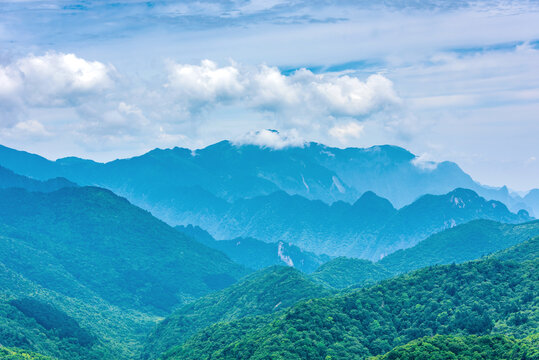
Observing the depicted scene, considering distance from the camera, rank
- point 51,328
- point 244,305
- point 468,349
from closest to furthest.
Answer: point 468,349
point 51,328
point 244,305

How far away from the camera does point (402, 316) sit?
364 feet

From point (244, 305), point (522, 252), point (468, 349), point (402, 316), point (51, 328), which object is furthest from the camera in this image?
point (244, 305)

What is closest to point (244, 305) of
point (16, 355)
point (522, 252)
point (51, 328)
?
point (51, 328)

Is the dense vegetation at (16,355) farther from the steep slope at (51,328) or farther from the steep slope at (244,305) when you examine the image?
the steep slope at (244,305)

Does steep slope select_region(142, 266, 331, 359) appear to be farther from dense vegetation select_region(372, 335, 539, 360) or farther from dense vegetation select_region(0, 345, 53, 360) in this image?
dense vegetation select_region(372, 335, 539, 360)

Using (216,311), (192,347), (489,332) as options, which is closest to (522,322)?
(489,332)

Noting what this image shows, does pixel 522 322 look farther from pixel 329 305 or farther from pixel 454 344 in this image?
pixel 329 305

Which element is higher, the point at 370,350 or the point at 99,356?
the point at 370,350

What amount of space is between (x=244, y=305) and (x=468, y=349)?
10718 centimetres

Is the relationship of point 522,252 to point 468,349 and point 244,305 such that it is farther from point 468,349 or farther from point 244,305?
point 468,349

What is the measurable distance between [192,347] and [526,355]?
75362 mm

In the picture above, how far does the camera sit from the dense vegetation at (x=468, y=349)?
77688 millimetres

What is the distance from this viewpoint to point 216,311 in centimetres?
18900

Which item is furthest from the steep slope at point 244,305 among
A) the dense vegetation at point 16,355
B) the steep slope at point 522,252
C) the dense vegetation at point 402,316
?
the steep slope at point 522,252
